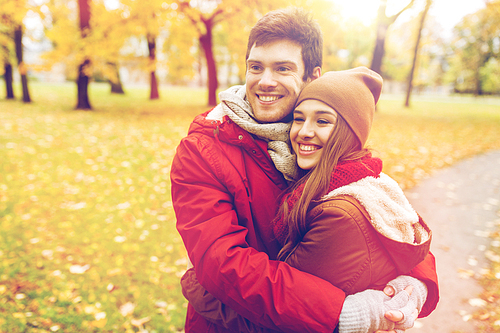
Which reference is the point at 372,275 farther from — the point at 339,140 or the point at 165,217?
the point at 165,217

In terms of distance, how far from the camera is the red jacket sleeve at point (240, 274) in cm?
139

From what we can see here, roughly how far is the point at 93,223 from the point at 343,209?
4933 millimetres

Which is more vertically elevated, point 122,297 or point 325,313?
point 325,313

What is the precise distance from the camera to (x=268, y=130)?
177cm

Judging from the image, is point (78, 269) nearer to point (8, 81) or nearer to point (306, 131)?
point (306, 131)

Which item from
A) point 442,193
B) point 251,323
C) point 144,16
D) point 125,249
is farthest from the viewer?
point 144,16

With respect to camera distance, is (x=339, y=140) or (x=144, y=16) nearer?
(x=339, y=140)

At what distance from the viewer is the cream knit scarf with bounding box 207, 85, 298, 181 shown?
5.65ft

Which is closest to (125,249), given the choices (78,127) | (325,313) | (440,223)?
(325,313)

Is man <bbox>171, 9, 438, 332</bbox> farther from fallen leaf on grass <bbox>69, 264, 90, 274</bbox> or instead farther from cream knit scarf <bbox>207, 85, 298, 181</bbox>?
fallen leaf on grass <bbox>69, 264, 90, 274</bbox>

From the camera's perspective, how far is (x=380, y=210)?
146 centimetres

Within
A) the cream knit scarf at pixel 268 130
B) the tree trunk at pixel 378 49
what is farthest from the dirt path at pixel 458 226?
the tree trunk at pixel 378 49

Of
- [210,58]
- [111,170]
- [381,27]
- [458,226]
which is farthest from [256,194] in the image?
[210,58]

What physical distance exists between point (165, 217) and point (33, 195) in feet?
8.69
